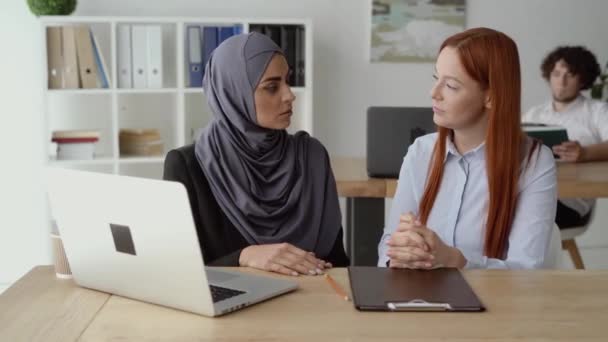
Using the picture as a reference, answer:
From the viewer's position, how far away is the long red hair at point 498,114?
1.98 meters

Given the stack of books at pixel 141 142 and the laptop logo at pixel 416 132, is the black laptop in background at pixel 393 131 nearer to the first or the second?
the laptop logo at pixel 416 132

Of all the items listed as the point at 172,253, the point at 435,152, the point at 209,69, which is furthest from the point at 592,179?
the point at 172,253

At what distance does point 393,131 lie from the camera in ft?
9.62

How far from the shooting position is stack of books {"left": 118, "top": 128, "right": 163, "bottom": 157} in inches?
172

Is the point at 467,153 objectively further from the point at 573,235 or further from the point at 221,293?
the point at 573,235

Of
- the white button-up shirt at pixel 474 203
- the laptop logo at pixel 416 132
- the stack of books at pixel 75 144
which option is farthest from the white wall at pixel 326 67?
the white button-up shirt at pixel 474 203

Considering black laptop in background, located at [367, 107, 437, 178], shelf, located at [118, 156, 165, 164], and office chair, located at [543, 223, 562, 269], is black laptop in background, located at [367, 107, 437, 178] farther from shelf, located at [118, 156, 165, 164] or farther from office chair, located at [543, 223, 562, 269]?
shelf, located at [118, 156, 165, 164]

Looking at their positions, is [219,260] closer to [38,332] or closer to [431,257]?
[431,257]

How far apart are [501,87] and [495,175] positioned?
0.21 meters

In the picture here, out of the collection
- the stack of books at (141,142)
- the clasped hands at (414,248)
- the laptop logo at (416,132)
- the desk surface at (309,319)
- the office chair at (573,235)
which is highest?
the laptop logo at (416,132)

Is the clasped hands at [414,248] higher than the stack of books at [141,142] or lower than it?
higher

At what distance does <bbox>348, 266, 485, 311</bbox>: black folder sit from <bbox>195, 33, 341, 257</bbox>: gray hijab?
1.81ft

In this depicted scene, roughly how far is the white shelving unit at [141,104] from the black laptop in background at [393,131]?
1.44 m

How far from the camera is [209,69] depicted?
7.75 ft
